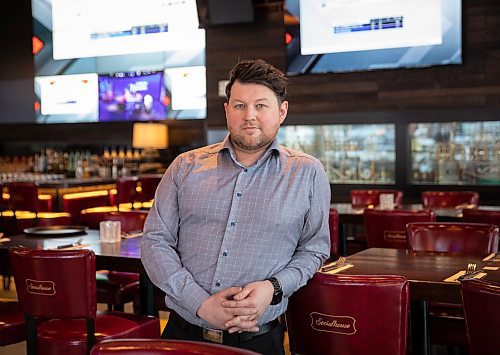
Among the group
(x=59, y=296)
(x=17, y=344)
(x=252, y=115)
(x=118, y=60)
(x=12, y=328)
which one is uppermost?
(x=118, y=60)

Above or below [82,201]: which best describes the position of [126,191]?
above

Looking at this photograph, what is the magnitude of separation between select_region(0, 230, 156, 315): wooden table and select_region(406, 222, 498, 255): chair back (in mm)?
1428

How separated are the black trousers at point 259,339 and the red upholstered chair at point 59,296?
35.2 inches

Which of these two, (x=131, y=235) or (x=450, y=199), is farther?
(x=450, y=199)

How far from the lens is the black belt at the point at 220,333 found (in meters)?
2.36

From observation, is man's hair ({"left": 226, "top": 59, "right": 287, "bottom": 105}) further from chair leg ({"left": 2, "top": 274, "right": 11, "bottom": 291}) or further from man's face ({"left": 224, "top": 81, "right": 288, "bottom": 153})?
chair leg ({"left": 2, "top": 274, "right": 11, "bottom": 291})

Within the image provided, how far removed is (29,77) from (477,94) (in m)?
7.35

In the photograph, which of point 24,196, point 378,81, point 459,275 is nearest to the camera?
point 459,275

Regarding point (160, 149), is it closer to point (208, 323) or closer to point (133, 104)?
point (133, 104)

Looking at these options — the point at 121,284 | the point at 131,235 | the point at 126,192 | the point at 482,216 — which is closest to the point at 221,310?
the point at 131,235

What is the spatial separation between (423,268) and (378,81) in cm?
501

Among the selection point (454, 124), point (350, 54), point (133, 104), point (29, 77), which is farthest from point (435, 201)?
point (29, 77)

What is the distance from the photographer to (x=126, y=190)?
8953 mm

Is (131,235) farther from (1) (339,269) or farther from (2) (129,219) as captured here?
(1) (339,269)
